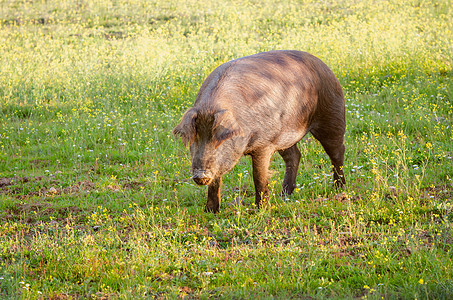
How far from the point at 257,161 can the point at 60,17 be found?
14.0 m

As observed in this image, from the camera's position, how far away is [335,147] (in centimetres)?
612

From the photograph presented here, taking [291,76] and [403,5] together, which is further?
[403,5]

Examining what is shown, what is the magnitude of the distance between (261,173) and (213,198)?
617mm

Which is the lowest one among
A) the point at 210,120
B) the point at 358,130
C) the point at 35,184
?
the point at 35,184

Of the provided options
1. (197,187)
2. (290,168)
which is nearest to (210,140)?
(197,187)

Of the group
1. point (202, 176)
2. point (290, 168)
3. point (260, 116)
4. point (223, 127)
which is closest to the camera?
point (223, 127)

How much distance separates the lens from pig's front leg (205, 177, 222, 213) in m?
5.48

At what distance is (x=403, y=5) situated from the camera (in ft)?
52.7

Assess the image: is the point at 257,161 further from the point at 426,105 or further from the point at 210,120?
the point at 426,105

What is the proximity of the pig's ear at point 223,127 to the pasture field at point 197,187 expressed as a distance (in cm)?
86

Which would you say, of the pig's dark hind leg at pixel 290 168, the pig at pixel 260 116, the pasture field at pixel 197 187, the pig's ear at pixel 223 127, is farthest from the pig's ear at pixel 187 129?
the pig's dark hind leg at pixel 290 168

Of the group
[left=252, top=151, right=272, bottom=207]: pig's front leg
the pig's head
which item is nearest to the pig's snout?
the pig's head

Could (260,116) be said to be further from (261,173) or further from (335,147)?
(335,147)

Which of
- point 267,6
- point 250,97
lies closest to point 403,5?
point 267,6
